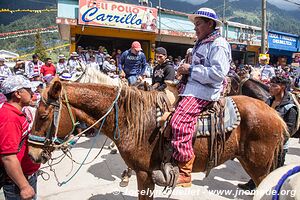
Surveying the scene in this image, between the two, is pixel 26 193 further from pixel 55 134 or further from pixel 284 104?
pixel 284 104

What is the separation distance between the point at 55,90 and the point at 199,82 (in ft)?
4.93

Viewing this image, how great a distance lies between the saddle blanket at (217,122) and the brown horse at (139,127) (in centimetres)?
10

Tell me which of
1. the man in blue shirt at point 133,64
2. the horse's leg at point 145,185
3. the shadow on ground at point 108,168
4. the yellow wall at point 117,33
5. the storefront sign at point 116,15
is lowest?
the shadow on ground at point 108,168

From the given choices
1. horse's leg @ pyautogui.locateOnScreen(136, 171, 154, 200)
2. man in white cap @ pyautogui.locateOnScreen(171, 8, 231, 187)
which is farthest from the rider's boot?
horse's leg @ pyautogui.locateOnScreen(136, 171, 154, 200)

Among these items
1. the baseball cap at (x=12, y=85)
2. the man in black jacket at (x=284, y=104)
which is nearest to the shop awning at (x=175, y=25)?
the man in black jacket at (x=284, y=104)

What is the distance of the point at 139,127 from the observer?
283 cm

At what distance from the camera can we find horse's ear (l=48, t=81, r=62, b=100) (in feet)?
8.06

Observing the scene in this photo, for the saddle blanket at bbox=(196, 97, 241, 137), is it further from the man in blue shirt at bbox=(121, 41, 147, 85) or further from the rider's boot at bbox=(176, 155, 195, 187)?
the man in blue shirt at bbox=(121, 41, 147, 85)

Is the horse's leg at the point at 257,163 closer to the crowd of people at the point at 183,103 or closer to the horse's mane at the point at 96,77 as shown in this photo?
the crowd of people at the point at 183,103

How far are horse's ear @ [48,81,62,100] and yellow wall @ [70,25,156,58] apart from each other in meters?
13.9

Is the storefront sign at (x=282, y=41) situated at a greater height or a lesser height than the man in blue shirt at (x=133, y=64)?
greater

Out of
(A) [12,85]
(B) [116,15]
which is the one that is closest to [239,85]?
(A) [12,85]

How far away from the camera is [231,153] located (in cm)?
305

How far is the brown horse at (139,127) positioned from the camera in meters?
2.49
